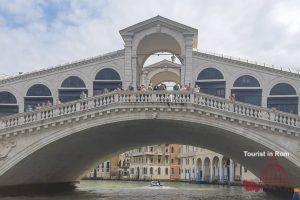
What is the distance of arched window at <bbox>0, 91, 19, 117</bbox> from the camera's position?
110 ft

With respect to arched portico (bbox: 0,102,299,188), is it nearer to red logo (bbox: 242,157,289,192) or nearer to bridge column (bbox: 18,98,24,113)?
red logo (bbox: 242,157,289,192)

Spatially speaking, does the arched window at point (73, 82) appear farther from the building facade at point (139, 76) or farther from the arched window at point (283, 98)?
the arched window at point (283, 98)

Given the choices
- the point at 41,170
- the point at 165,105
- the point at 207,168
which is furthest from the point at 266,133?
the point at 207,168

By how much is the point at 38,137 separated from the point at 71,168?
38.0 ft

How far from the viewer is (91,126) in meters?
26.2

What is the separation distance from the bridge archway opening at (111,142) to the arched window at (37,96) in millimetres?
3736

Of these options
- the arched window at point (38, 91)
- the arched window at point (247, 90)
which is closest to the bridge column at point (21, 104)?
the arched window at point (38, 91)

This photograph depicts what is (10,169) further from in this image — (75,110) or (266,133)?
(266,133)

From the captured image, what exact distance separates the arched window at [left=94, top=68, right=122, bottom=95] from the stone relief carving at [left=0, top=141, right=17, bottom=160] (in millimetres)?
7448

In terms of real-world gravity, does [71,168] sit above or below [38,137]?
below

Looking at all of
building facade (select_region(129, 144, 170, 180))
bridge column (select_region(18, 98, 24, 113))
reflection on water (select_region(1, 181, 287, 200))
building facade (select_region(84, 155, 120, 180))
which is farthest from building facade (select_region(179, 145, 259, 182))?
bridge column (select_region(18, 98, 24, 113))

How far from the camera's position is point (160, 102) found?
25.9 m

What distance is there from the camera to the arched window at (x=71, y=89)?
33.0m

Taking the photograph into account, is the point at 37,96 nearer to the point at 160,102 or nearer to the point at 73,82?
the point at 73,82
